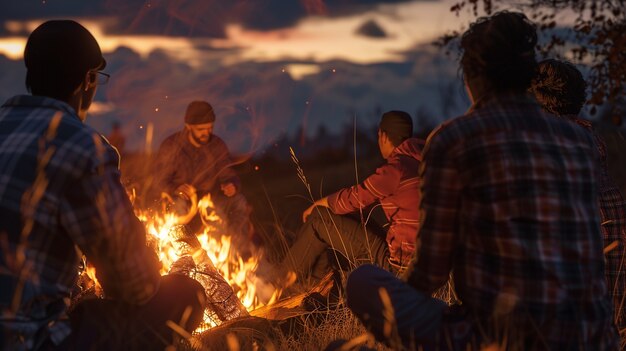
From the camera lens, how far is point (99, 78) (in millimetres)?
3146

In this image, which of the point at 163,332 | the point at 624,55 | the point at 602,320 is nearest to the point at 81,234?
the point at 163,332

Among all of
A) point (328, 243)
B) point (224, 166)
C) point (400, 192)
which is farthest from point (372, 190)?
point (224, 166)

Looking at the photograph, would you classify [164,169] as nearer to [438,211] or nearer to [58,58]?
[58,58]

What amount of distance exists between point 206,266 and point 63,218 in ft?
8.60

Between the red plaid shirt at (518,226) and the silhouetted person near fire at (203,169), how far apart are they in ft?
17.3

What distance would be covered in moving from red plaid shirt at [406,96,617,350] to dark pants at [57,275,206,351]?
3.74 ft

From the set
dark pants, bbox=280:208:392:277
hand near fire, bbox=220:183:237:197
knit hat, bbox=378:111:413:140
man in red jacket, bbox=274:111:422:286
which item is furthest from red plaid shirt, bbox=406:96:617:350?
hand near fire, bbox=220:183:237:197

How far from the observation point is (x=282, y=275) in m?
6.62

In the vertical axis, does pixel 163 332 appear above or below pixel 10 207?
below

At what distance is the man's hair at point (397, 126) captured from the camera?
19.6 ft

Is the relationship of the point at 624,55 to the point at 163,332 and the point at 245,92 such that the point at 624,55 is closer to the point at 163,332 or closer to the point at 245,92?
the point at 245,92

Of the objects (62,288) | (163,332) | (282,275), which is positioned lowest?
(282,275)

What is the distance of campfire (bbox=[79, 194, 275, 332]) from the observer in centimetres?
496

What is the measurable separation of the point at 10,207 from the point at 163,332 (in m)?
0.89
